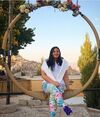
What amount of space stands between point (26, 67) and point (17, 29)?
26.4 ft

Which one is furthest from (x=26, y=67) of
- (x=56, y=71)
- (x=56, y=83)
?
→ (x=56, y=83)

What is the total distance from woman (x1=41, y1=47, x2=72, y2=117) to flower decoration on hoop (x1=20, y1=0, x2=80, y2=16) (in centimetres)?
91

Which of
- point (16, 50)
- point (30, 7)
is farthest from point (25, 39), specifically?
point (30, 7)

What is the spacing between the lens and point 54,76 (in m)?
6.17

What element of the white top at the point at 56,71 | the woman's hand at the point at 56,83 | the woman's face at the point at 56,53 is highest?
the woman's face at the point at 56,53

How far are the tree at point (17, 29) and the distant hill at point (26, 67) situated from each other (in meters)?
4.96

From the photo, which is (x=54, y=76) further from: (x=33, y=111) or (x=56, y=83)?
(x=33, y=111)

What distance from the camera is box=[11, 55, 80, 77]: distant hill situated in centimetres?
2047

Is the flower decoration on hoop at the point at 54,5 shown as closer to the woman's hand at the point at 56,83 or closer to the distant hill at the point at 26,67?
the woman's hand at the point at 56,83

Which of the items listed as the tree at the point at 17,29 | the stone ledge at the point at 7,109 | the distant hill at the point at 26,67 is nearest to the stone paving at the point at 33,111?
the stone ledge at the point at 7,109

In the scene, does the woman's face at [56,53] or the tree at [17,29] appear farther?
the tree at [17,29]

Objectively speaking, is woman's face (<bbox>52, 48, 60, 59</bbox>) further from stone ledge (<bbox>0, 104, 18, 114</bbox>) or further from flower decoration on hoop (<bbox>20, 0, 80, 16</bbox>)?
stone ledge (<bbox>0, 104, 18, 114</bbox>)

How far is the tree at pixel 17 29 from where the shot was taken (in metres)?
13.3

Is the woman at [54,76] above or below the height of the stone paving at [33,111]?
above
